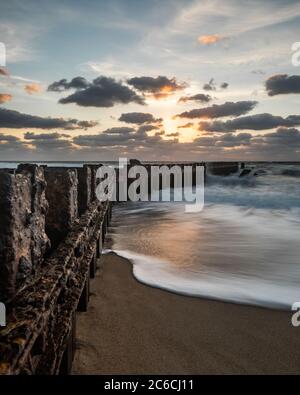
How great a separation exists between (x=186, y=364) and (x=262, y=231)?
1056 cm

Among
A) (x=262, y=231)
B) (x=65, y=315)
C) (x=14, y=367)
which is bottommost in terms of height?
(x=262, y=231)

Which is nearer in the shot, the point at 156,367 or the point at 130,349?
the point at 156,367

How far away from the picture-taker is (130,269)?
8008mm

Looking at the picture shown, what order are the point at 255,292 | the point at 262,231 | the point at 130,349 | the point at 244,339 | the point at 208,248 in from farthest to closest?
the point at 262,231 → the point at 208,248 → the point at 255,292 → the point at 244,339 → the point at 130,349

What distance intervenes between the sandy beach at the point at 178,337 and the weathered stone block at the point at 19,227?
1807 millimetres

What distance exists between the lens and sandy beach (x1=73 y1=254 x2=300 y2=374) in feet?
13.4

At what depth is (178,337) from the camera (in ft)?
15.5

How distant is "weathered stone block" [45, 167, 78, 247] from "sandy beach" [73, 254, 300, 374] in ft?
4.51

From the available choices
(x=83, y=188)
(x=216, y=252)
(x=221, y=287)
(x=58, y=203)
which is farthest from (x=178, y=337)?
(x=216, y=252)

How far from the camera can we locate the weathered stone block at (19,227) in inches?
91.5

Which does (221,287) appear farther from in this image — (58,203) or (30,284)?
(30,284)

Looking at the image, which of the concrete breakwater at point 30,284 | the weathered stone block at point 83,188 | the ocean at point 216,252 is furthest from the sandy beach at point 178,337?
the weathered stone block at point 83,188

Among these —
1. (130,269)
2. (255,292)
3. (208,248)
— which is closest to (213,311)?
(255,292)
